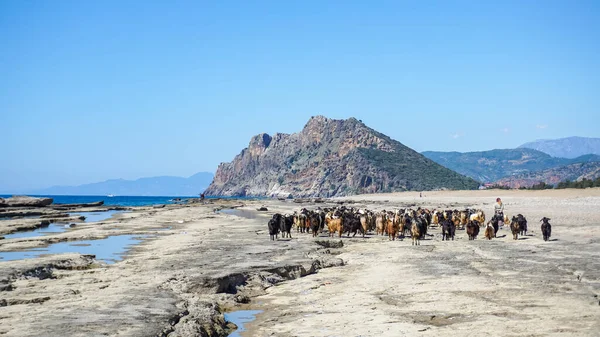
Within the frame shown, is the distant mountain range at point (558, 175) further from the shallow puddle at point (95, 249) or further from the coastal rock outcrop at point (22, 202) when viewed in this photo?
the shallow puddle at point (95, 249)

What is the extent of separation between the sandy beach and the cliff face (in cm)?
11704

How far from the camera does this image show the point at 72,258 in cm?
1848

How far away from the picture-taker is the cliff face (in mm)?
140450

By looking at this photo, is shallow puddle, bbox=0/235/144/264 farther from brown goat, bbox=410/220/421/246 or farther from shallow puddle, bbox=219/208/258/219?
shallow puddle, bbox=219/208/258/219

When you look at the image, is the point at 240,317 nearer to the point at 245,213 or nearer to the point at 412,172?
the point at 245,213

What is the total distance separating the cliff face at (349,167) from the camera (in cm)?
14045

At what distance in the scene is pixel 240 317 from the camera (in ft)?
37.4

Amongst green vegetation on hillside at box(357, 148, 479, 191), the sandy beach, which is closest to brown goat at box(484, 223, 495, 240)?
the sandy beach

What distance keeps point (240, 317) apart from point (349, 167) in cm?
14395

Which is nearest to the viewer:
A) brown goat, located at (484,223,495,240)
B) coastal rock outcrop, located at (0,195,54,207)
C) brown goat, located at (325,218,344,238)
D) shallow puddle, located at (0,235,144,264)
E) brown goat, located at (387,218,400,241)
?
shallow puddle, located at (0,235,144,264)

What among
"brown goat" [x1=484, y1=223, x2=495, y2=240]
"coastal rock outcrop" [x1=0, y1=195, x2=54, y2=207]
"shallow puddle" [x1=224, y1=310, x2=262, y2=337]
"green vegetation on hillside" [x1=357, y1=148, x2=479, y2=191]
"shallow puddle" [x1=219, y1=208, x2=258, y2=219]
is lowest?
"shallow puddle" [x1=224, y1=310, x2=262, y2=337]

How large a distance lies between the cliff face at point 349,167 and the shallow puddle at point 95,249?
109854 mm

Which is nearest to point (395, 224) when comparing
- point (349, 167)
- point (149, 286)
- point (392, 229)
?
point (392, 229)

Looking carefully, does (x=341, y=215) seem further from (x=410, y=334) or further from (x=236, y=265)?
(x=410, y=334)
